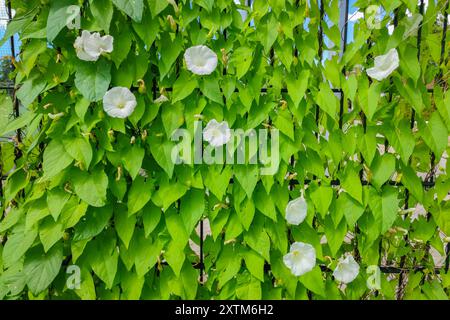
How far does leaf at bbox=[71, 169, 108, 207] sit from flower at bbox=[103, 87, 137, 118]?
215 mm

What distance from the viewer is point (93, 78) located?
1.33 metres

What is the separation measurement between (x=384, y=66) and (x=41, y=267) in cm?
134

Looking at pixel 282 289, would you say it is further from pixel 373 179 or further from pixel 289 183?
pixel 373 179

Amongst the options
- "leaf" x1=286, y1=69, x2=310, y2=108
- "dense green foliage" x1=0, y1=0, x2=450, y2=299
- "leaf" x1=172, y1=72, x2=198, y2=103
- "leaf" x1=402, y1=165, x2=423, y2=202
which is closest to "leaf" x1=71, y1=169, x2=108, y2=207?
"dense green foliage" x1=0, y1=0, x2=450, y2=299

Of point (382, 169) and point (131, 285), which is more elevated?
point (382, 169)

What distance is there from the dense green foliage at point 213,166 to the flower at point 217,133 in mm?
39

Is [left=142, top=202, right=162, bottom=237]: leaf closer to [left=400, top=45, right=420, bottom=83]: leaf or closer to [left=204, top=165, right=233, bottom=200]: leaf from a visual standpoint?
[left=204, top=165, right=233, bottom=200]: leaf

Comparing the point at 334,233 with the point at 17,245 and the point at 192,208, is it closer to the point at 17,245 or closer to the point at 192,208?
the point at 192,208

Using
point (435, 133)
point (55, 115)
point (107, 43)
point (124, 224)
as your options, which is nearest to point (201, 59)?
point (107, 43)

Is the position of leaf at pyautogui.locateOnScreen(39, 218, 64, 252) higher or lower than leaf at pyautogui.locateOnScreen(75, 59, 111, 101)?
lower

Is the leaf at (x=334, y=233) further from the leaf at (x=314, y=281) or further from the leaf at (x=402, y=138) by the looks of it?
the leaf at (x=402, y=138)

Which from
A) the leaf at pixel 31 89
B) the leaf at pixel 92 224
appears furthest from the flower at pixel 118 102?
the leaf at pixel 92 224

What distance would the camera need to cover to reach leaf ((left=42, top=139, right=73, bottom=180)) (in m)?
1.34
